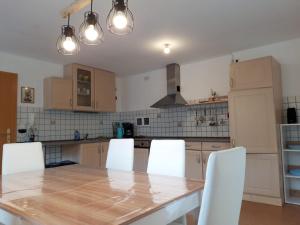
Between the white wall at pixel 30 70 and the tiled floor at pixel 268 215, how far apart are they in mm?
3368

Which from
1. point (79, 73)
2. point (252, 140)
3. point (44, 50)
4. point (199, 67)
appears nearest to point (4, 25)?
point (44, 50)

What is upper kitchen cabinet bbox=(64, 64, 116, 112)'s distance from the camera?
12.9 ft

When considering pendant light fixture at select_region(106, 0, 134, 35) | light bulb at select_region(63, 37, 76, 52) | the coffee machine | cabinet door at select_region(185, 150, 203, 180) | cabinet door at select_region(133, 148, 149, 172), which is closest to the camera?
pendant light fixture at select_region(106, 0, 134, 35)

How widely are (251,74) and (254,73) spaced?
0.13 feet

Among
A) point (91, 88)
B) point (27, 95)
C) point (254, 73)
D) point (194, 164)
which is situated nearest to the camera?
point (254, 73)

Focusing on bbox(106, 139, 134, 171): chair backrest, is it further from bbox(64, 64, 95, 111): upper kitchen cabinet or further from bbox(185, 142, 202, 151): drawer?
bbox(64, 64, 95, 111): upper kitchen cabinet

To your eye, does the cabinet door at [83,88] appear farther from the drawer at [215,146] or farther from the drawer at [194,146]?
the drawer at [215,146]

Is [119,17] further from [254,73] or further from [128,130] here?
[128,130]

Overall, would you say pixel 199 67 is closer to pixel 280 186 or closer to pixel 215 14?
pixel 215 14

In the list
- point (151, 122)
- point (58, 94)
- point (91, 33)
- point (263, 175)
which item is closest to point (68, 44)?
point (91, 33)

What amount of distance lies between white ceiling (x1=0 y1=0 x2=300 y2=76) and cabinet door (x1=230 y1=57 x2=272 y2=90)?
12.9 inches

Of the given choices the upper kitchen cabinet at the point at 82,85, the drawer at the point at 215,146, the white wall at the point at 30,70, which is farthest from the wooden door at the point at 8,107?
the drawer at the point at 215,146

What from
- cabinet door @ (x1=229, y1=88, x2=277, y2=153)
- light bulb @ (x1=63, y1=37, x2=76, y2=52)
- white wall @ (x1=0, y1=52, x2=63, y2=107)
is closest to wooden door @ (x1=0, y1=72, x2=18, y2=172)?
white wall @ (x1=0, y1=52, x2=63, y2=107)

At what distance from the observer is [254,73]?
3.02 m
